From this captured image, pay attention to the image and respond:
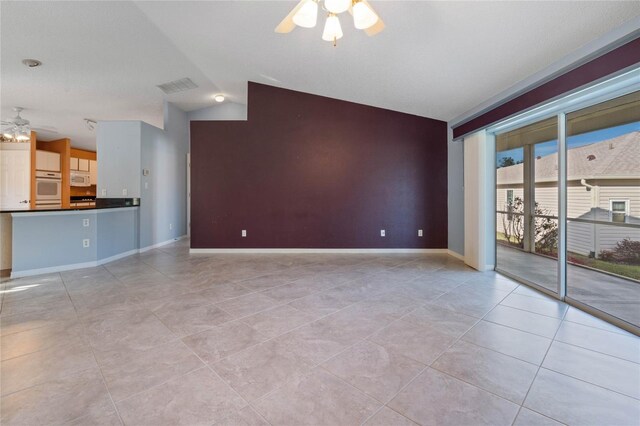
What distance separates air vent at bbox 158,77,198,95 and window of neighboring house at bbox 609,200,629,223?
6720 millimetres

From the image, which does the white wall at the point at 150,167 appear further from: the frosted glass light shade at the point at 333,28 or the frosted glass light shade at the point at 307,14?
the frosted glass light shade at the point at 333,28

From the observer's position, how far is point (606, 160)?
322 centimetres

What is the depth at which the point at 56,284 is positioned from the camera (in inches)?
136

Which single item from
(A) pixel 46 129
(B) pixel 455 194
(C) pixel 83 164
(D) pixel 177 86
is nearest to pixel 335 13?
(B) pixel 455 194

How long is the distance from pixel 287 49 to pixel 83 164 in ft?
30.6

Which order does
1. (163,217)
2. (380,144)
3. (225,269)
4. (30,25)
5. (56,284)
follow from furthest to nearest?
(163,217) → (380,144) → (225,269) → (56,284) → (30,25)

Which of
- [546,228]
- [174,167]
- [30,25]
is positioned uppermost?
[30,25]

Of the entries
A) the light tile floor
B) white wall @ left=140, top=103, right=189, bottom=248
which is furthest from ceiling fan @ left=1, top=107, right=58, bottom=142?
the light tile floor

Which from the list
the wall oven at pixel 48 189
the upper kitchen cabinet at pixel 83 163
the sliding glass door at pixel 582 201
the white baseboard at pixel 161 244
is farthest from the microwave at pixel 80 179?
the sliding glass door at pixel 582 201

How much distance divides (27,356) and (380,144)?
5.41 m

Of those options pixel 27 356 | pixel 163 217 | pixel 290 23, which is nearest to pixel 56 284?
pixel 27 356

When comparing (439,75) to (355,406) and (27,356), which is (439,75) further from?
(27,356)

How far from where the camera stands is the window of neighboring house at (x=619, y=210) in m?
2.95

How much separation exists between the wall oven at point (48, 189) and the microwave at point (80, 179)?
0.33 metres
